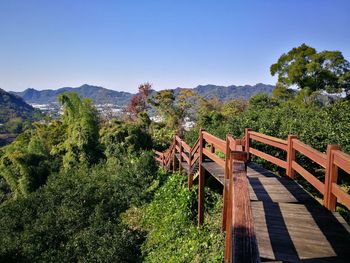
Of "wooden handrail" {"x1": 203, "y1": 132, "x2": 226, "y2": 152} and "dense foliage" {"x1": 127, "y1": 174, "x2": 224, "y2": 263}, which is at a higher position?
"wooden handrail" {"x1": 203, "y1": 132, "x2": 226, "y2": 152}

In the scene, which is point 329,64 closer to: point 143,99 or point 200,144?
point 143,99

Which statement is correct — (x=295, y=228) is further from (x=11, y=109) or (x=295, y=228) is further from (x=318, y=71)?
(x=11, y=109)

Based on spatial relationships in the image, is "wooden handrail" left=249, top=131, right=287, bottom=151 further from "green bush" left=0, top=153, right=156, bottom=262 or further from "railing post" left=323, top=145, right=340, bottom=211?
"green bush" left=0, top=153, right=156, bottom=262

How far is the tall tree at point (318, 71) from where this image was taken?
27.9 m

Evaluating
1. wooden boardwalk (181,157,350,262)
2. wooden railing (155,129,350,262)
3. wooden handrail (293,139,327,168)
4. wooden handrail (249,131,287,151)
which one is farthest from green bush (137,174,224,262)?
wooden handrail (293,139,327,168)

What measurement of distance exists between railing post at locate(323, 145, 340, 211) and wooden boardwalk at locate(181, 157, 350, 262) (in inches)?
5.7

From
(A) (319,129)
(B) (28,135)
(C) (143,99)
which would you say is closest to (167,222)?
(A) (319,129)

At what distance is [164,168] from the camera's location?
48.1ft

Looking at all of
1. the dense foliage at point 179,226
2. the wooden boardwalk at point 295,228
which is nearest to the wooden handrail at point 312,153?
the wooden boardwalk at point 295,228

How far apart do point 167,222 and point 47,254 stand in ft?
15.5

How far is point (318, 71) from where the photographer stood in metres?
28.2

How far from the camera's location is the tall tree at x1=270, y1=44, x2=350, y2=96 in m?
27.9

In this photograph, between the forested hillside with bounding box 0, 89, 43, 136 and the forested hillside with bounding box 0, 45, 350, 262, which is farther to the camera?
the forested hillside with bounding box 0, 89, 43, 136

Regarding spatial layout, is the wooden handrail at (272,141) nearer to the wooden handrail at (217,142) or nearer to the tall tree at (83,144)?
the wooden handrail at (217,142)
